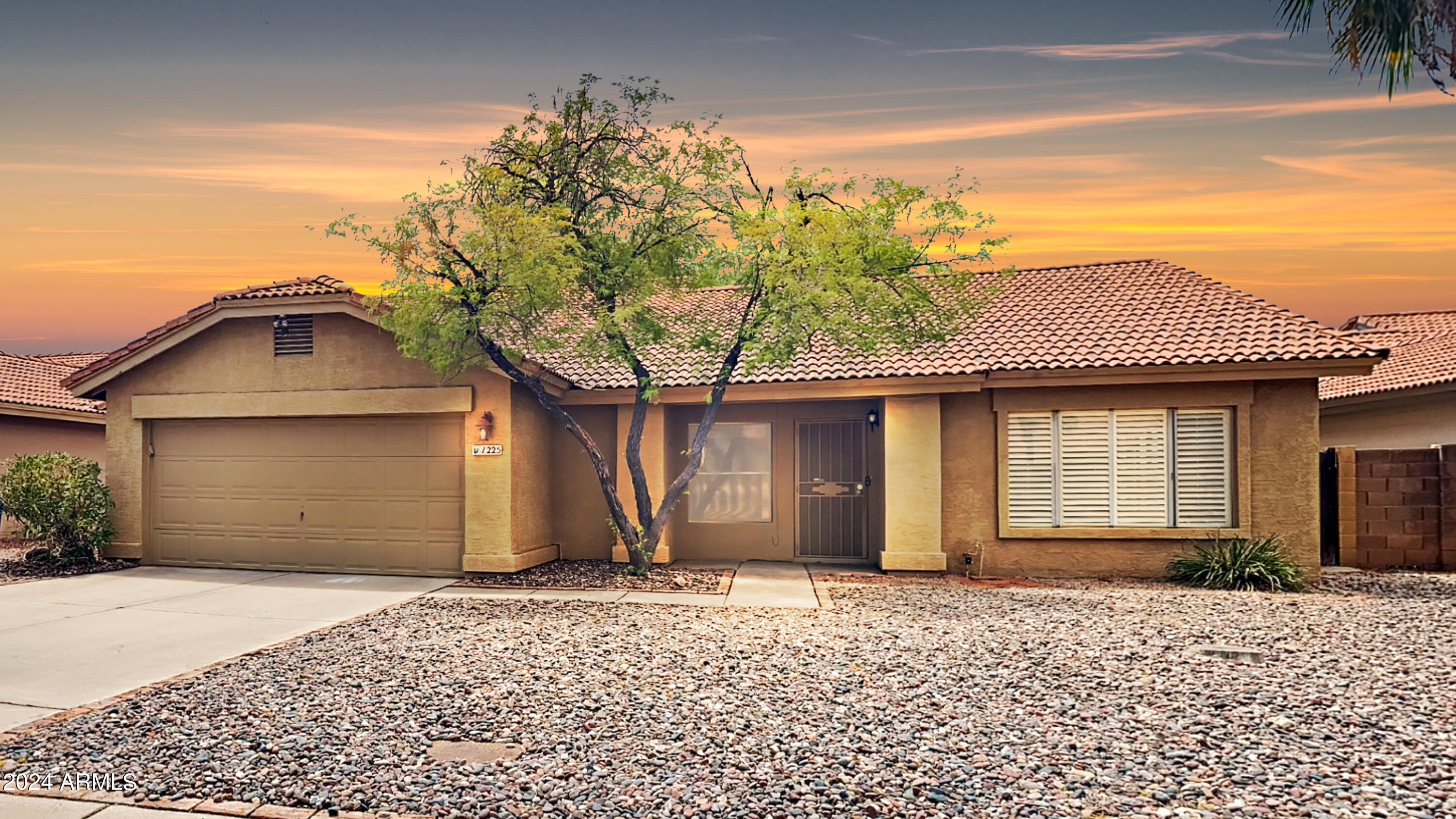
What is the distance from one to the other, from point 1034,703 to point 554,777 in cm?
321

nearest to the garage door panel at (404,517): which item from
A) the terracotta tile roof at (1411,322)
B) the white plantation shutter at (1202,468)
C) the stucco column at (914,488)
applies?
the stucco column at (914,488)

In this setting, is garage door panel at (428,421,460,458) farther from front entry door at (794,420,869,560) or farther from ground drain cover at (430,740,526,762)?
ground drain cover at (430,740,526,762)

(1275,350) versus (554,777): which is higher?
(1275,350)

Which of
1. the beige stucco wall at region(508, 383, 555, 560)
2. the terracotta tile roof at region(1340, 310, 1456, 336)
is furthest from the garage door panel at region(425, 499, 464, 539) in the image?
the terracotta tile roof at region(1340, 310, 1456, 336)

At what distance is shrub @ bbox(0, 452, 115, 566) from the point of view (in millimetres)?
11758

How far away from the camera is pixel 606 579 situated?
11047 mm

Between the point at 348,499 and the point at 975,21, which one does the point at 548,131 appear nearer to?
the point at 348,499

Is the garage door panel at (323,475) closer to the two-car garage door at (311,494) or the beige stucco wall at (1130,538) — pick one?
the two-car garage door at (311,494)

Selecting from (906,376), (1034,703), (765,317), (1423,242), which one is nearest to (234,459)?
(765,317)

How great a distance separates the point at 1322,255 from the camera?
15188 millimetres

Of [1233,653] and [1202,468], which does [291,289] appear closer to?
[1233,653]

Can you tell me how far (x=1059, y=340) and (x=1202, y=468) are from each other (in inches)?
98.7

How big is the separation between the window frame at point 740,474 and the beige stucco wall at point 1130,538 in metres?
2.58

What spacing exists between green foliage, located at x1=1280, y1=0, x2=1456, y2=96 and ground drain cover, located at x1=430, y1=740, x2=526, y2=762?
9.48 metres
